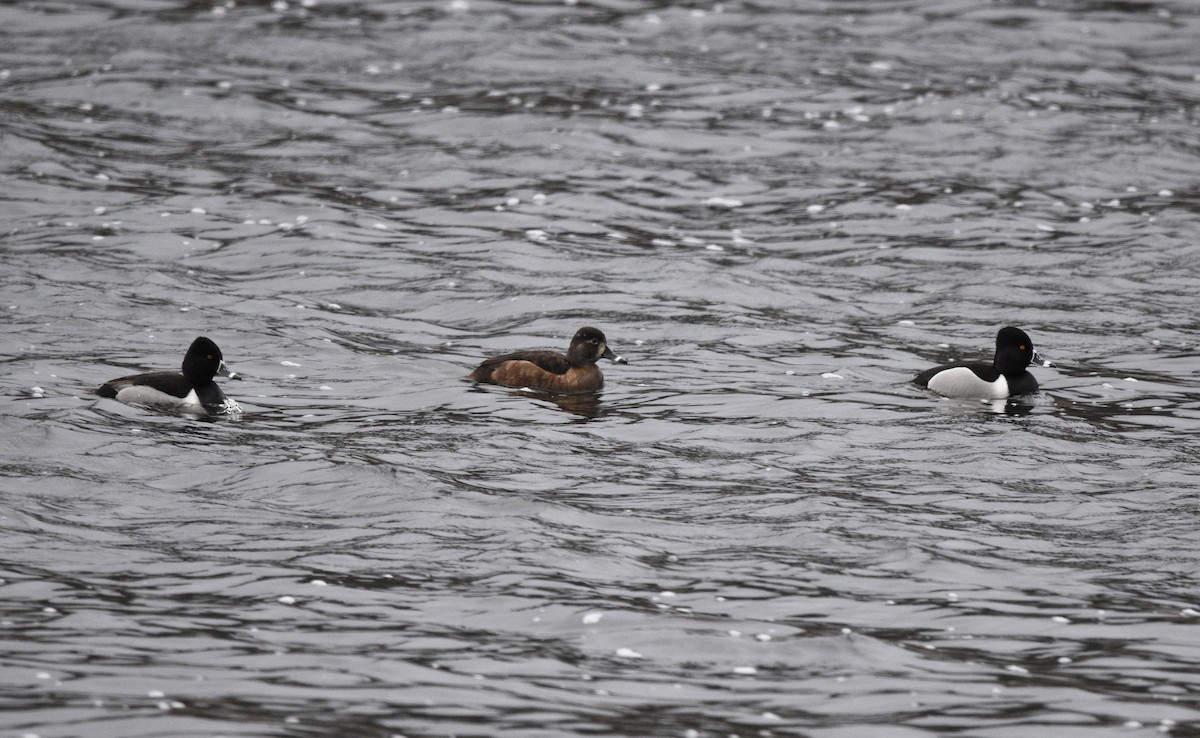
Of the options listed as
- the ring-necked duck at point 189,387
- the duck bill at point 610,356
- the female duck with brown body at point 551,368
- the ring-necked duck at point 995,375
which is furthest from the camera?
the duck bill at point 610,356

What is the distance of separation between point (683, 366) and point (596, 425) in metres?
2.44

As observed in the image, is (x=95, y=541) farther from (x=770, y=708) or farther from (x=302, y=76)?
(x=302, y=76)

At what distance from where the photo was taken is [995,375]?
55.3 ft

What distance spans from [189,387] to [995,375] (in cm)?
787

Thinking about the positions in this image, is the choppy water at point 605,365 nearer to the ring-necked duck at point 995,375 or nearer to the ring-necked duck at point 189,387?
the ring-necked duck at point 189,387

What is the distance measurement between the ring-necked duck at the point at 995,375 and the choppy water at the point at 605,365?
1.11ft

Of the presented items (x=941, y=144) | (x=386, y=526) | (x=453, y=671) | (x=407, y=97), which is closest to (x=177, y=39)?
(x=407, y=97)

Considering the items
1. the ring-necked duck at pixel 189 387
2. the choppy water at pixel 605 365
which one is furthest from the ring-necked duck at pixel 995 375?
the ring-necked duck at pixel 189 387

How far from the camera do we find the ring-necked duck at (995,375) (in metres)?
16.8

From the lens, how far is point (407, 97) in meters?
29.1

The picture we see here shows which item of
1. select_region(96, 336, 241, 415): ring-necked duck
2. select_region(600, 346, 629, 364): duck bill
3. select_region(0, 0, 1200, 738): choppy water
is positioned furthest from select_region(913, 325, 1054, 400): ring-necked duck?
select_region(96, 336, 241, 415): ring-necked duck

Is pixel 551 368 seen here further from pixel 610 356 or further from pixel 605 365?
pixel 605 365

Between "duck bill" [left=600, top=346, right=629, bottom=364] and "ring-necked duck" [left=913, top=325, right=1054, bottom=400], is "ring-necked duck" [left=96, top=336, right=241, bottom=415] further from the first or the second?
"ring-necked duck" [left=913, top=325, right=1054, bottom=400]

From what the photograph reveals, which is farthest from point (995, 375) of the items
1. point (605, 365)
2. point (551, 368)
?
point (551, 368)
